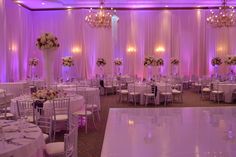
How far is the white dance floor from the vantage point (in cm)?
530

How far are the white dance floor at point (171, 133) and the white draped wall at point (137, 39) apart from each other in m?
8.08

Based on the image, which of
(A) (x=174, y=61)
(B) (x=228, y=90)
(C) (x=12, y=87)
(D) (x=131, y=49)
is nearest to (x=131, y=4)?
(D) (x=131, y=49)

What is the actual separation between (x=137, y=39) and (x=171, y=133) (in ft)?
38.1

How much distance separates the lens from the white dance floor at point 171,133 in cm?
530

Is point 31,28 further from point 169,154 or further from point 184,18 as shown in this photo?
point 169,154

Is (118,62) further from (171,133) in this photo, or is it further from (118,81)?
(171,133)

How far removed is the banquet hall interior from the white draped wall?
0.06 metres

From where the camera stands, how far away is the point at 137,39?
17.7 m

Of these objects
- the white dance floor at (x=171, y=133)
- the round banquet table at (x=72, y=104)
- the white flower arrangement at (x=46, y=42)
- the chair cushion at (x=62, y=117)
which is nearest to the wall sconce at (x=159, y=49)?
the white dance floor at (x=171, y=133)

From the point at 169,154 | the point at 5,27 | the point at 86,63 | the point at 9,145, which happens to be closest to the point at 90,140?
the point at 169,154

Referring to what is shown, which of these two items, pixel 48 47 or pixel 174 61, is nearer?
pixel 48 47

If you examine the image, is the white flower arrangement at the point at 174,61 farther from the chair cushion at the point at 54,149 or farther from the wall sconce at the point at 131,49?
the chair cushion at the point at 54,149

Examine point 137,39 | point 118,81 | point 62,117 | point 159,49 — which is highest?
point 137,39

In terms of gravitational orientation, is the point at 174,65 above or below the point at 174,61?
below
